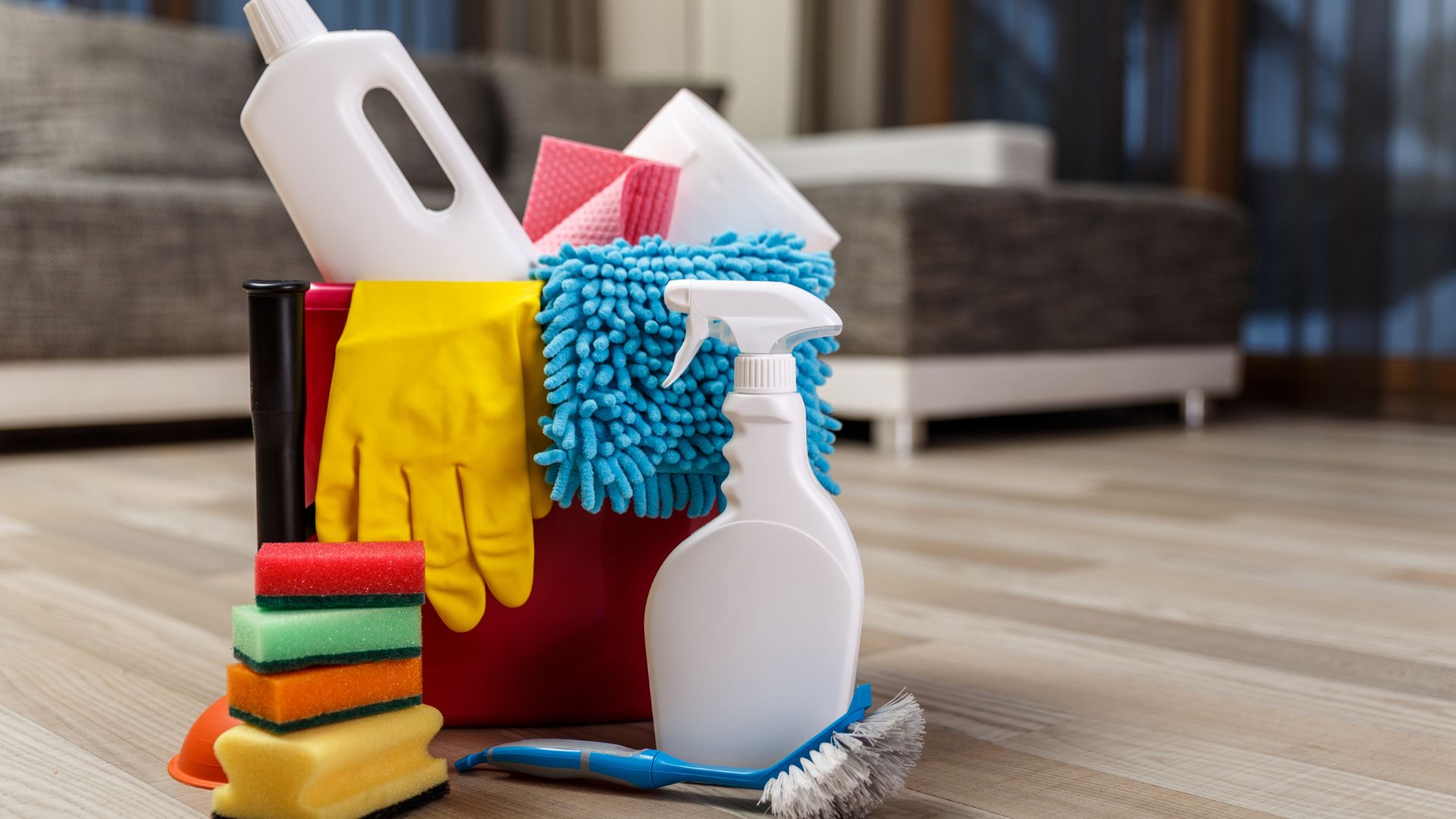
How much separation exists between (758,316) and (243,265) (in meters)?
1.84

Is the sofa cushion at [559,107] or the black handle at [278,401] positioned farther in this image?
the sofa cushion at [559,107]

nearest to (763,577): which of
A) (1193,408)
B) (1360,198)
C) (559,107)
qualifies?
(1193,408)

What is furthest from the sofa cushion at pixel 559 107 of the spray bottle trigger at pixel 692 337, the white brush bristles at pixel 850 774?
the white brush bristles at pixel 850 774

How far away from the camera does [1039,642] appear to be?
105 cm

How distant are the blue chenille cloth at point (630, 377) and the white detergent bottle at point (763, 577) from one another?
44 millimetres

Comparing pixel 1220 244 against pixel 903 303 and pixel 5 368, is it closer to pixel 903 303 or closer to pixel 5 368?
pixel 903 303

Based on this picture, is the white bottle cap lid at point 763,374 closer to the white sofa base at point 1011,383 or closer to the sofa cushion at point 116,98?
the white sofa base at point 1011,383

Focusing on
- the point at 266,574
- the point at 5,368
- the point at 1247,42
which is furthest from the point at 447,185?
the point at 266,574

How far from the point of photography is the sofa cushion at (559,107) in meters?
3.29

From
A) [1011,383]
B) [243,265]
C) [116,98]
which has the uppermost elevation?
[116,98]

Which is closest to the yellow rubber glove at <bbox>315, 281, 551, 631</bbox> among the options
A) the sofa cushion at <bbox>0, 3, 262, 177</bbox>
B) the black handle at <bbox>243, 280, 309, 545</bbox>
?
the black handle at <bbox>243, 280, 309, 545</bbox>

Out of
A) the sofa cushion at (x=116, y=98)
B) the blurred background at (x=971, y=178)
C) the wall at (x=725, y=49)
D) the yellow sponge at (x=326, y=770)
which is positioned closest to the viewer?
the yellow sponge at (x=326, y=770)

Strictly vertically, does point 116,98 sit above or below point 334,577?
above

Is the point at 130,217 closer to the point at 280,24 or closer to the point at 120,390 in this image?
the point at 120,390
